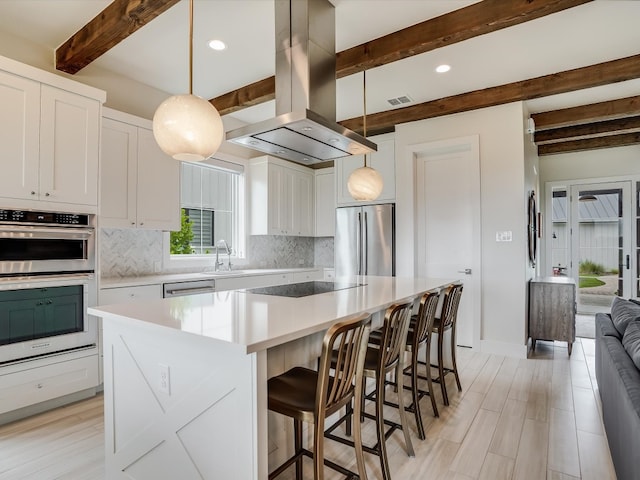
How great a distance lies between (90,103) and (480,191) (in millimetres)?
4035

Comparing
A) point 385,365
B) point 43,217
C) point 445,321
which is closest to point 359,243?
point 445,321

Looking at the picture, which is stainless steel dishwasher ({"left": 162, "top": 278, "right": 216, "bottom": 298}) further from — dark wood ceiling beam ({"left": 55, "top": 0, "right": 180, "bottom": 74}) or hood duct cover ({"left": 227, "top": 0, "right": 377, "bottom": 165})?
dark wood ceiling beam ({"left": 55, "top": 0, "right": 180, "bottom": 74})

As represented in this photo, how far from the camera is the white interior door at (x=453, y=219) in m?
4.41

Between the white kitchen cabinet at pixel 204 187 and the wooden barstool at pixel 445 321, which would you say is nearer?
the wooden barstool at pixel 445 321

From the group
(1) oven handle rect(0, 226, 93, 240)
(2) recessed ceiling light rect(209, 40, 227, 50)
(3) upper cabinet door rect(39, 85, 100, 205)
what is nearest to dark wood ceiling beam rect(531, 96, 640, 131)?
(2) recessed ceiling light rect(209, 40, 227, 50)

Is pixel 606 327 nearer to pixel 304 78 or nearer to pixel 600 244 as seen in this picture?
pixel 304 78

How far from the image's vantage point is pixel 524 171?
413 cm

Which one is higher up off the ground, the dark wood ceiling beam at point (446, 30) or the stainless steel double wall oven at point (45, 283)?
the dark wood ceiling beam at point (446, 30)

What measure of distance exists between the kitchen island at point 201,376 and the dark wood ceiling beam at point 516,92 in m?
3.16

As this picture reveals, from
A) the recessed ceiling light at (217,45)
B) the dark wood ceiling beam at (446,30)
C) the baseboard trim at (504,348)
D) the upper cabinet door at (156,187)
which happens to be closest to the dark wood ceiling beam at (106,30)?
the recessed ceiling light at (217,45)

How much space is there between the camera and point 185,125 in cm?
190

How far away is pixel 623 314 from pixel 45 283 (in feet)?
14.0

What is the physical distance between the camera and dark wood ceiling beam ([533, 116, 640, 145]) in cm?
515

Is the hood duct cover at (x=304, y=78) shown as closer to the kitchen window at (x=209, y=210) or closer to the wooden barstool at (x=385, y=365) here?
the wooden barstool at (x=385, y=365)
